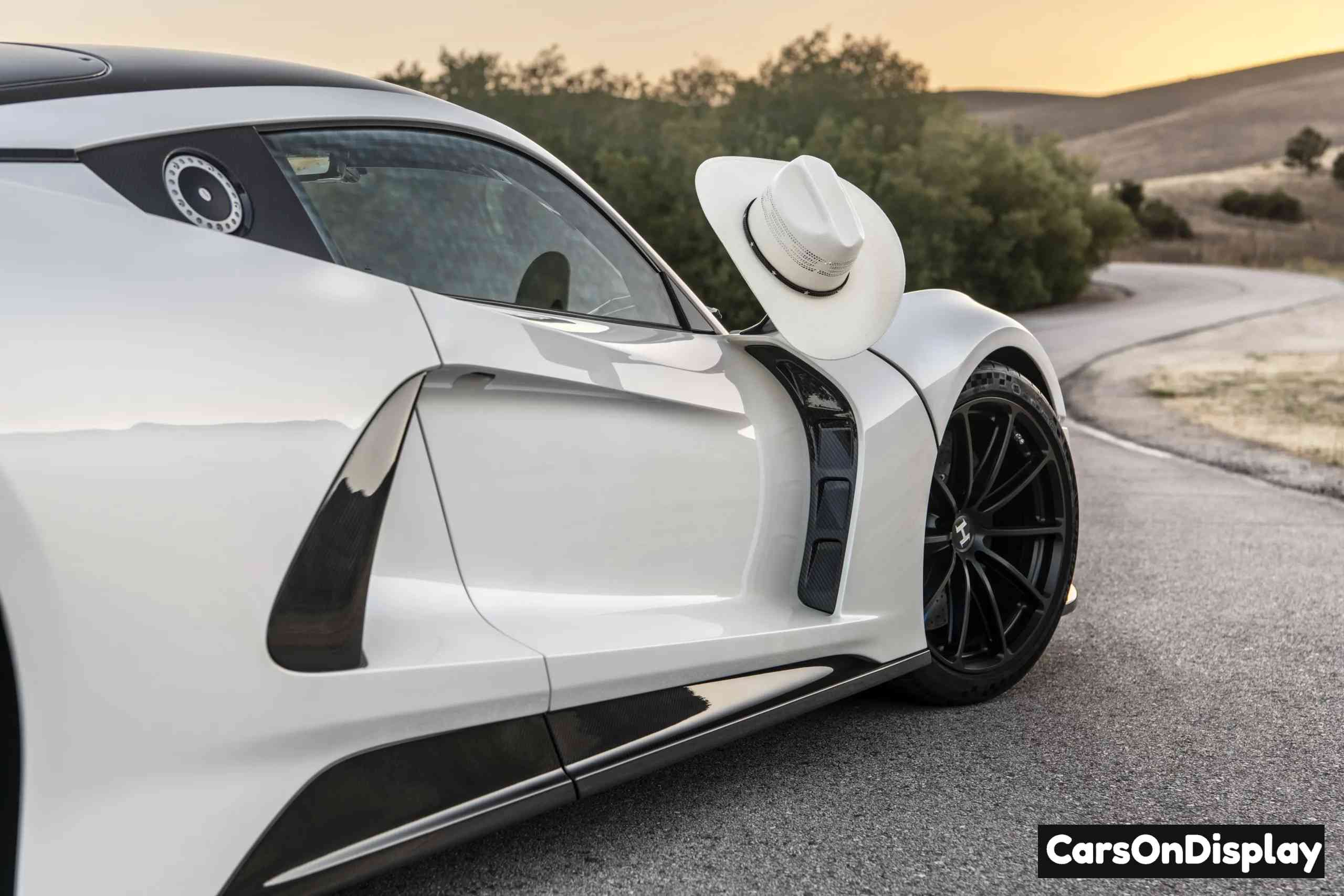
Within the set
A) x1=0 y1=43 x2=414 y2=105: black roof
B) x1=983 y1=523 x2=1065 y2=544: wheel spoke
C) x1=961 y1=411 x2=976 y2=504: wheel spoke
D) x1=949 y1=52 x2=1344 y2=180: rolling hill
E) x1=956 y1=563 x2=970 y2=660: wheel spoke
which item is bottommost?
x1=956 y1=563 x2=970 y2=660: wheel spoke

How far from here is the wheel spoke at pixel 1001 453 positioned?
3.39 meters

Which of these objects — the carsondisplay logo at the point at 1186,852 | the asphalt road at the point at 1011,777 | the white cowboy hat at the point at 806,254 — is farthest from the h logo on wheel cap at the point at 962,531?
the carsondisplay logo at the point at 1186,852

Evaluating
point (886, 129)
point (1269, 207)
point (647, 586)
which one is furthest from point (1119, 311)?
point (1269, 207)

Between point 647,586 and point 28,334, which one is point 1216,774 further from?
point 28,334

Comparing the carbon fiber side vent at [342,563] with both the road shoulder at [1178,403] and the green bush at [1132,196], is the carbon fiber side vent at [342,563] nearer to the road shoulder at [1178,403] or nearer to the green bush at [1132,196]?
the road shoulder at [1178,403]

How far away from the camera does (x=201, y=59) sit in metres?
2.29

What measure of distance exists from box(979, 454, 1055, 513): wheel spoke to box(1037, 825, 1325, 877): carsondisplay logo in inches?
39.1

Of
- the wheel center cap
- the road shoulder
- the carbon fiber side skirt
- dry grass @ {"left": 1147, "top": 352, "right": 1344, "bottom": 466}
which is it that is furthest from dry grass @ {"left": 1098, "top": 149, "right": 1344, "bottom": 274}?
the carbon fiber side skirt

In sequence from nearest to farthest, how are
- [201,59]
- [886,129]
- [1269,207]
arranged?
[201,59] < [886,129] < [1269,207]

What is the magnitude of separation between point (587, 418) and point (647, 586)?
390 millimetres

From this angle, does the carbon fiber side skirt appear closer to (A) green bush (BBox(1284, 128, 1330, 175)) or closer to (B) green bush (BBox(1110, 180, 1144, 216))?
(B) green bush (BBox(1110, 180, 1144, 216))

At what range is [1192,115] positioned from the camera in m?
140

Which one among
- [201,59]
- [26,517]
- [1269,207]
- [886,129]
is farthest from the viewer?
[1269,207]

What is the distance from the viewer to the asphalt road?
2445 mm
